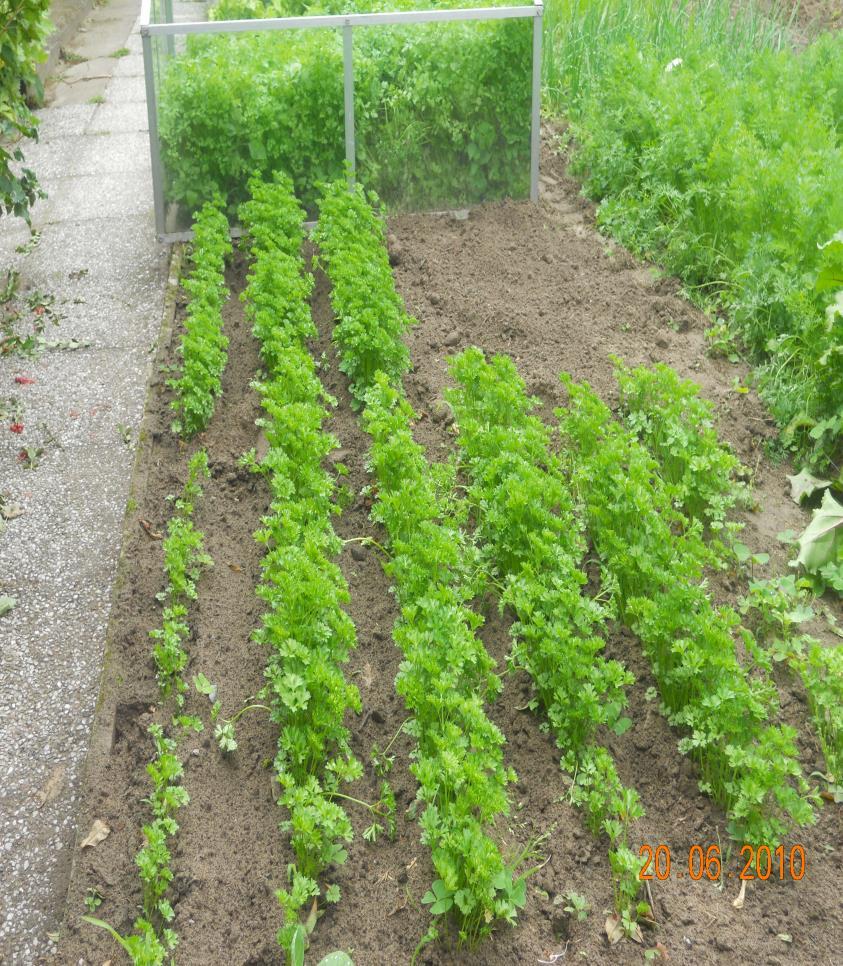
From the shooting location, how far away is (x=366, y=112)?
286 inches

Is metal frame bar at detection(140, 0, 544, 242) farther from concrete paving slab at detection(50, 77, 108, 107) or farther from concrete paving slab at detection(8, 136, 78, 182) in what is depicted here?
concrete paving slab at detection(50, 77, 108, 107)

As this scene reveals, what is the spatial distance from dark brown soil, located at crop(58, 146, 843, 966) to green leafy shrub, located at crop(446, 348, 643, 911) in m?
0.12

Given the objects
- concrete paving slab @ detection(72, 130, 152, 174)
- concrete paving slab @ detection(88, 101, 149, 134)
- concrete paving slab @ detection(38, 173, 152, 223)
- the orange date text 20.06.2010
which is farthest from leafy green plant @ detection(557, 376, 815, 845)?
concrete paving slab @ detection(88, 101, 149, 134)

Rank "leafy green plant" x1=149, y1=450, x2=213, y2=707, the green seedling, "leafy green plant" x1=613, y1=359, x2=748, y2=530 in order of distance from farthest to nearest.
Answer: "leafy green plant" x1=613, y1=359, x2=748, y2=530 < "leafy green plant" x1=149, y1=450, x2=213, y2=707 < the green seedling

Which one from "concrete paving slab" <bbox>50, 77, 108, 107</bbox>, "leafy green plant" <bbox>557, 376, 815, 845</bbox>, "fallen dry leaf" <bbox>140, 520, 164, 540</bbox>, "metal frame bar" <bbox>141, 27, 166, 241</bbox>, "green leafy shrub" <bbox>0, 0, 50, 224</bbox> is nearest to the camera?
"leafy green plant" <bbox>557, 376, 815, 845</bbox>

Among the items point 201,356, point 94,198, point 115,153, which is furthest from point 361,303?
point 115,153

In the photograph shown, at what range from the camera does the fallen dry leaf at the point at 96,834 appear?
136 inches

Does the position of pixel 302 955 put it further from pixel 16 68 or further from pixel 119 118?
pixel 119 118

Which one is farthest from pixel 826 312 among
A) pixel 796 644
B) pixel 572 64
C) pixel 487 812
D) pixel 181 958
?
pixel 572 64

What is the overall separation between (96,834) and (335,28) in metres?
5.31

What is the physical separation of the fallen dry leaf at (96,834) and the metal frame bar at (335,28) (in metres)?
4.62

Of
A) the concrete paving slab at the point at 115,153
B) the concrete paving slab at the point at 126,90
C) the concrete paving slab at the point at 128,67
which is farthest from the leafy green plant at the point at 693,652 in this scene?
the concrete paving slab at the point at 128,67

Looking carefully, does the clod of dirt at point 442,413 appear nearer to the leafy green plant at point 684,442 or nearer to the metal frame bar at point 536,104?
the leafy green plant at point 684,442

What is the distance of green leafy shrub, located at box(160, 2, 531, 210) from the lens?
7.05m
